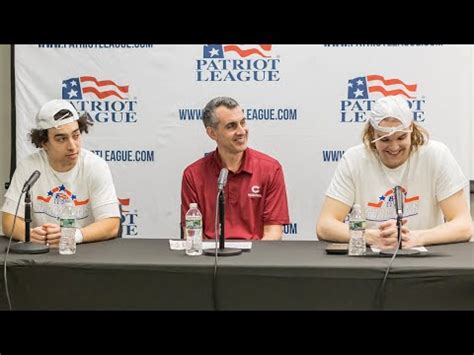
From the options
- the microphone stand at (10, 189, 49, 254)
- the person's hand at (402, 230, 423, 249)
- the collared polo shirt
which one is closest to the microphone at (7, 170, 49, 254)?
the microphone stand at (10, 189, 49, 254)

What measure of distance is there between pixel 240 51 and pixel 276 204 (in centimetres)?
127

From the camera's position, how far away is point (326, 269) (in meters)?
2.73

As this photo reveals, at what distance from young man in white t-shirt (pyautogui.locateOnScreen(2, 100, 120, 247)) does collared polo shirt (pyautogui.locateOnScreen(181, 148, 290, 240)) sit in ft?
1.74

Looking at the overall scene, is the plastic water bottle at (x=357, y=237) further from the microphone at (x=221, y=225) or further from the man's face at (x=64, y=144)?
the man's face at (x=64, y=144)

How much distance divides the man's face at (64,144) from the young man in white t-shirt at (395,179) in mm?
1296

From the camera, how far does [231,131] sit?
13.4 ft

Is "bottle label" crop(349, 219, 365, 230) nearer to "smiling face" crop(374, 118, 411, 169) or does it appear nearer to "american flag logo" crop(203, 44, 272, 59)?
"smiling face" crop(374, 118, 411, 169)

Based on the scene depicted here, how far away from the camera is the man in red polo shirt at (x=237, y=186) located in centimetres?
401

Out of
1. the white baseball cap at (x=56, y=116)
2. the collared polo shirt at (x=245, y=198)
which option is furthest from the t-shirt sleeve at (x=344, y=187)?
the white baseball cap at (x=56, y=116)

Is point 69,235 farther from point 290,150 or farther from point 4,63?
point 4,63

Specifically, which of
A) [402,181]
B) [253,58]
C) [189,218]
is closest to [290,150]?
[253,58]

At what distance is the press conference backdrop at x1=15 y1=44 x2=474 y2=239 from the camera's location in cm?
472

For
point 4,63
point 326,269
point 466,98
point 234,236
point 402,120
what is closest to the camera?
point 326,269
